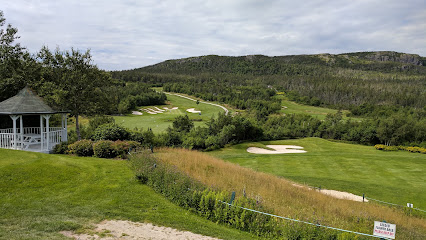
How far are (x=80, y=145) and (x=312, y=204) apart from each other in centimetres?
1316

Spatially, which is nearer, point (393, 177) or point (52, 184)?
point (52, 184)

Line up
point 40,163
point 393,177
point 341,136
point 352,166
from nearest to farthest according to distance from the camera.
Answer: point 40,163 < point 393,177 < point 352,166 < point 341,136

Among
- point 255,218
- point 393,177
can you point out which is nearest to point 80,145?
point 255,218

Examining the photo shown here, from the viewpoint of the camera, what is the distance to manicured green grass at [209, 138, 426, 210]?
16281 millimetres

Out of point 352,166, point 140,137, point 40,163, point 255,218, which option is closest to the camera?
point 255,218

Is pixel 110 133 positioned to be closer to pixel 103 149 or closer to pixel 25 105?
pixel 103 149

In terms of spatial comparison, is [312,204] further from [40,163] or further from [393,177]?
[393,177]

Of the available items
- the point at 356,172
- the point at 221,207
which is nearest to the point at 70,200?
the point at 221,207

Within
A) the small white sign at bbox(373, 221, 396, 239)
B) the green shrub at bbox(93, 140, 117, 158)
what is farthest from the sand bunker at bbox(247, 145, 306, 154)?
the small white sign at bbox(373, 221, 396, 239)

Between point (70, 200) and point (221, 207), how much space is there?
16.5 feet

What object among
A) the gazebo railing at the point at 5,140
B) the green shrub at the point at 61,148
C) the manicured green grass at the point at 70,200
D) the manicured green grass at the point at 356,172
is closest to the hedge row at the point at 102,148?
the green shrub at the point at 61,148

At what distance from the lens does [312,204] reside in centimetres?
1013

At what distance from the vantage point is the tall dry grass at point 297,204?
8008 mm

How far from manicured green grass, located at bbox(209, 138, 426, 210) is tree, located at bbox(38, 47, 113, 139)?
13.8 m
